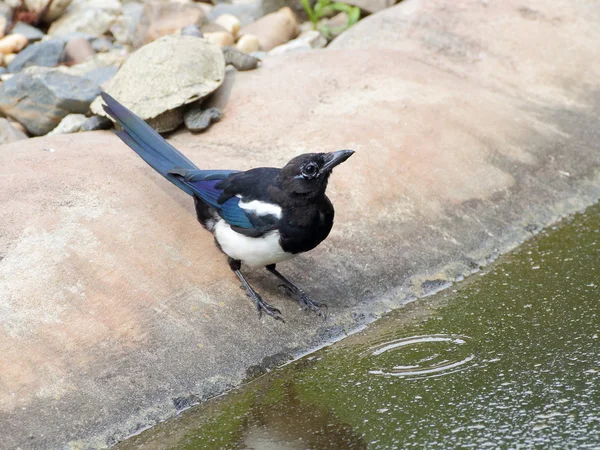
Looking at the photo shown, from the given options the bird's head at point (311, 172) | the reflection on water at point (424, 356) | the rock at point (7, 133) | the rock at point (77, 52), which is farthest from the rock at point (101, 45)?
the reflection on water at point (424, 356)

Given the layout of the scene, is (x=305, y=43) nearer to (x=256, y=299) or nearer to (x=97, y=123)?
(x=97, y=123)

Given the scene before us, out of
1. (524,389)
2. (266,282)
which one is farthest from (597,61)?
(524,389)

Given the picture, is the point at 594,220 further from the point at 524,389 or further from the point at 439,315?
the point at 524,389

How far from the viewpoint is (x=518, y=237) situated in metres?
4.83

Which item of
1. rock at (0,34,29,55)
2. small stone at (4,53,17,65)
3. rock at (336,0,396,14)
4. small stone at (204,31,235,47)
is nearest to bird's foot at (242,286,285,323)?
small stone at (204,31,235,47)

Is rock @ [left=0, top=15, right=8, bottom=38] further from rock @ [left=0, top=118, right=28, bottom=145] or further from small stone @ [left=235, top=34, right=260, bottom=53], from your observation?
rock @ [left=0, top=118, right=28, bottom=145]

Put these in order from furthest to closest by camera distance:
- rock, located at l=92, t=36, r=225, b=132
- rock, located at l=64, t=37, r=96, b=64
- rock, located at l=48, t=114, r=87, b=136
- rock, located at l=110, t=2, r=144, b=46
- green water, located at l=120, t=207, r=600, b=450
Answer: rock, located at l=110, t=2, r=144, b=46 → rock, located at l=64, t=37, r=96, b=64 → rock, located at l=48, t=114, r=87, b=136 → rock, located at l=92, t=36, r=225, b=132 → green water, located at l=120, t=207, r=600, b=450

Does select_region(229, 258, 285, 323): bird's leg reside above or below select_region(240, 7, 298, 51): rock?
above

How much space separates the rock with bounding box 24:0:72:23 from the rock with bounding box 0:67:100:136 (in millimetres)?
2960

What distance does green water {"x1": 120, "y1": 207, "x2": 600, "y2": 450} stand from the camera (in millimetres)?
3113

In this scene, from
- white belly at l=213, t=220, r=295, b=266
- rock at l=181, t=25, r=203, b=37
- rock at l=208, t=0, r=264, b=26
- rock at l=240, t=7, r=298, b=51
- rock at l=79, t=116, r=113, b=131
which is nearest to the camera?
white belly at l=213, t=220, r=295, b=266

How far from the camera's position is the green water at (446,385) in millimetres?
3113

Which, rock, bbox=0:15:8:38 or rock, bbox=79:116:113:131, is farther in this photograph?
rock, bbox=0:15:8:38

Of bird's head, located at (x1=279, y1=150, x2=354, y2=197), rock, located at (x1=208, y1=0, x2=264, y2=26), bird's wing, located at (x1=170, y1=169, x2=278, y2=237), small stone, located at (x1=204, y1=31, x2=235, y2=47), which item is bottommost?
rock, located at (x1=208, y1=0, x2=264, y2=26)
